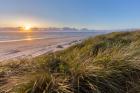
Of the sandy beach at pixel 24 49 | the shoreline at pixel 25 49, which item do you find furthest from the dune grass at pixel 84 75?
the sandy beach at pixel 24 49

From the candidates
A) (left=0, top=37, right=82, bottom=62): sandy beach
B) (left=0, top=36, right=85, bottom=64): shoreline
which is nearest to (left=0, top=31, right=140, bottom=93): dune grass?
(left=0, top=36, right=85, bottom=64): shoreline

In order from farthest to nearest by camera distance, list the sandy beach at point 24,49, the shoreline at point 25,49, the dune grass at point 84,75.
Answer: the sandy beach at point 24,49 → the shoreline at point 25,49 → the dune grass at point 84,75

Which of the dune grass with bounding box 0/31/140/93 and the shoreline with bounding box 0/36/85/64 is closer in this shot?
the dune grass with bounding box 0/31/140/93

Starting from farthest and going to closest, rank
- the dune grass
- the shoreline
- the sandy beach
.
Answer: the sandy beach → the shoreline → the dune grass

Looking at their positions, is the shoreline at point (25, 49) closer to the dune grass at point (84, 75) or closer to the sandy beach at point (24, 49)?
the sandy beach at point (24, 49)

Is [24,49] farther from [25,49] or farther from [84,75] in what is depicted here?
[84,75]

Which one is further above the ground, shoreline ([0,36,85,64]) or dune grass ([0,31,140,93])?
dune grass ([0,31,140,93])

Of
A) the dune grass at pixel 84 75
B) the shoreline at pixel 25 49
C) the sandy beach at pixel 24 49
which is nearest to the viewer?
the dune grass at pixel 84 75

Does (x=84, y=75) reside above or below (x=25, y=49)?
above

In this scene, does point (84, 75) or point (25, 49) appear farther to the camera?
point (25, 49)

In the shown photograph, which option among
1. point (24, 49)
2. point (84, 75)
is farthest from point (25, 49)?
point (84, 75)

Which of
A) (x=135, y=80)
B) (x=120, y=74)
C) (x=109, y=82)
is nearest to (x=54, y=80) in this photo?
(x=109, y=82)

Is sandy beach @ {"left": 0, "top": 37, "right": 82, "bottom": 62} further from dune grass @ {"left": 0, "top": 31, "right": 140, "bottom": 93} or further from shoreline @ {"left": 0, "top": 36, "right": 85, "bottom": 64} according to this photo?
dune grass @ {"left": 0, "top": 31, "right": 140, "bottom": 93}

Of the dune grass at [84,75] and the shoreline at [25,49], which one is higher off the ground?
the dune grass at [84,75]
